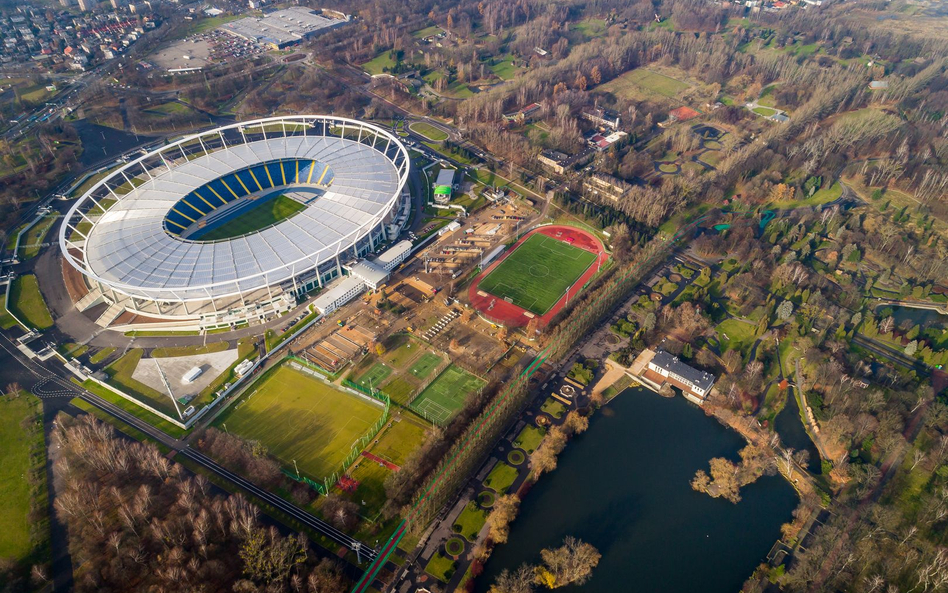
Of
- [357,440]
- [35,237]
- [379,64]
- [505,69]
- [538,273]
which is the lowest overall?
[357,440]

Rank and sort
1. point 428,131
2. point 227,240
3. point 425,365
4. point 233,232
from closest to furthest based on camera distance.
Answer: point 425,365 < point 227,240 < point 233,232 < point 428,131

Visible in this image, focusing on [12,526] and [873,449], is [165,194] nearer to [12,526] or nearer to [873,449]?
[12,526]

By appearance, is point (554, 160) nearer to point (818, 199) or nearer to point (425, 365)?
point (818, 199)

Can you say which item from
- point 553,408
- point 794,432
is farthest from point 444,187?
point 794,432

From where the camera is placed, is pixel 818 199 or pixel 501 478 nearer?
pixel 501 478

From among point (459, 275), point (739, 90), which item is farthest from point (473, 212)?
point (739, 90)

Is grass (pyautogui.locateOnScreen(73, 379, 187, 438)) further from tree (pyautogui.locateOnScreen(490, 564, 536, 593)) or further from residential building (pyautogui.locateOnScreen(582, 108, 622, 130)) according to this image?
residential building (pyautogui.locateOnScreen(582, 108, 622, 130))

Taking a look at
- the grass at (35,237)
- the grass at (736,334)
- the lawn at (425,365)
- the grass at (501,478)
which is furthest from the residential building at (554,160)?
the grass at (35,237)
